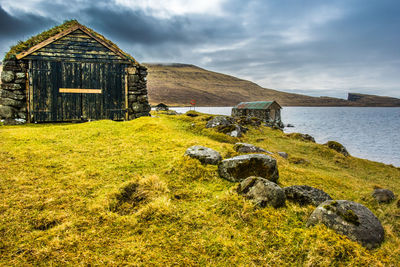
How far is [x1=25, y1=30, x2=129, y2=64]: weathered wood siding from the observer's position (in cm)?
1550

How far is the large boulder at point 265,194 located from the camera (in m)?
4.80

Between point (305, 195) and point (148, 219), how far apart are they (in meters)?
3.73

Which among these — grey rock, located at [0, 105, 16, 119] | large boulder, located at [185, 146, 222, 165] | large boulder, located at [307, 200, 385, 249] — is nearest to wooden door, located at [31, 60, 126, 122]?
grey rock, located at [0, 105, 16, 119]

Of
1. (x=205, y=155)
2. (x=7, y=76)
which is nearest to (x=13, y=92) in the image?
(x=7, y=76)

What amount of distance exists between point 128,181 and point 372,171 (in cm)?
1710

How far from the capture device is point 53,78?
616 inches

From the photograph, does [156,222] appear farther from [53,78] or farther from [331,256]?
[53,78]

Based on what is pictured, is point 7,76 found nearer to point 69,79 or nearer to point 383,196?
point 69,79

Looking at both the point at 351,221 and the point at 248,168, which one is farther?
the point at 248,168

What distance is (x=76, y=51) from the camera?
15.9 m

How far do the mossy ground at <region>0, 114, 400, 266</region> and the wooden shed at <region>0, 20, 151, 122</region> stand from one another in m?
9.19

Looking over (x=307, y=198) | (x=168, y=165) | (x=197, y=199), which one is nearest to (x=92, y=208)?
(x=197, y=199)

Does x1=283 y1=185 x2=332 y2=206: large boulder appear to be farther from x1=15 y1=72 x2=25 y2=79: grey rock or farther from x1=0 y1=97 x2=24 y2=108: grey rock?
x1=15 y1=72 x2=25 y2=79: grey rock

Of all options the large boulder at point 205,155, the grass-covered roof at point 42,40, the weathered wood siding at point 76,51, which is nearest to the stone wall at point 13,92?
the grass-covered roof at point 42,40
